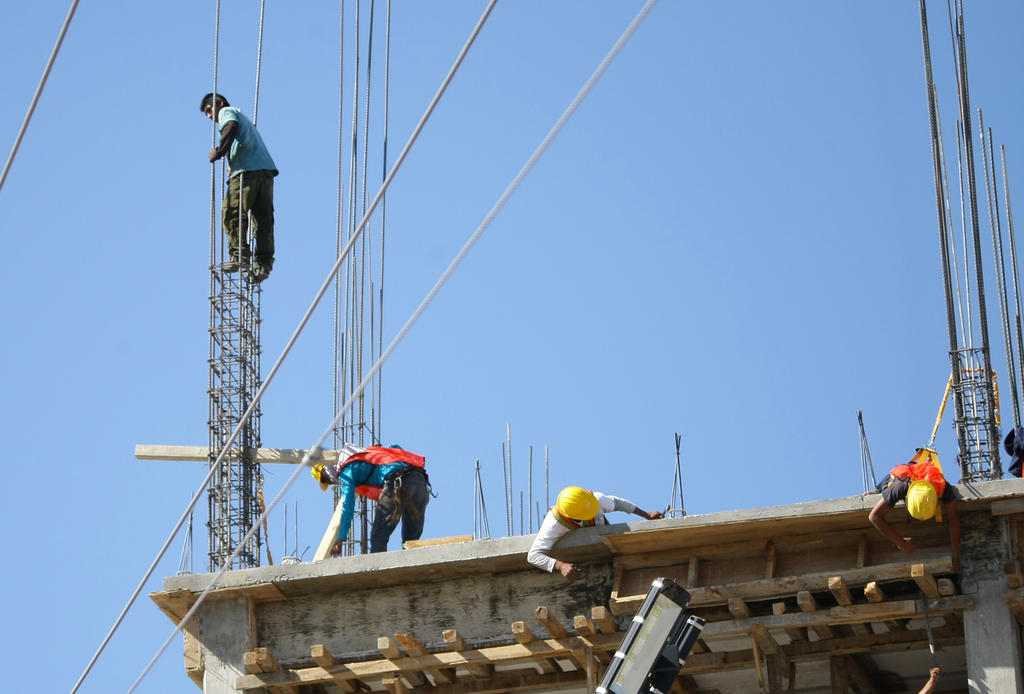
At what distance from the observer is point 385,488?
57.9 ft

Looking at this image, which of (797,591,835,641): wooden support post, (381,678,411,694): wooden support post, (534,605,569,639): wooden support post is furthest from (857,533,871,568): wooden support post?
(381,678,411,694): wooden support post

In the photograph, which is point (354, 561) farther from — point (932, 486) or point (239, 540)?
point (932, 486)

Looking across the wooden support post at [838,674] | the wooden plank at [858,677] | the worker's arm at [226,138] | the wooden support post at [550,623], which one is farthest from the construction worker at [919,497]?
the worker's arm at [226,138]

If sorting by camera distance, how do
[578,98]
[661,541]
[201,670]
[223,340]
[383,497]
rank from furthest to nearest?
[223,340]
[383,497]
[201,670]
[661,541]
[578,98]

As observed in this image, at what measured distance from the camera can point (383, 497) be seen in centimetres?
1758

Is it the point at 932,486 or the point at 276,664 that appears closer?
the point at 932,486

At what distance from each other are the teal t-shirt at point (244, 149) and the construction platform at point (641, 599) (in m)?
5.36

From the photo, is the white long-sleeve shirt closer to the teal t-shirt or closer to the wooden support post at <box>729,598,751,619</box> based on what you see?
the wooden support post at <box>729,598,751,619</box>

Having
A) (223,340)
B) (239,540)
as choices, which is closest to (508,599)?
(239,540)

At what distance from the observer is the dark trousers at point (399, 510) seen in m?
17.5

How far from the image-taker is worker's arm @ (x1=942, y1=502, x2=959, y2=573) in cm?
1419

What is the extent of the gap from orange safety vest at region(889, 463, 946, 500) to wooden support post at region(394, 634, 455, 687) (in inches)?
173

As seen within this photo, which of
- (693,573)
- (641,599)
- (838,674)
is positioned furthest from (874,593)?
(641,599)

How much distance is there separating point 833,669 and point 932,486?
2528 millimetres
